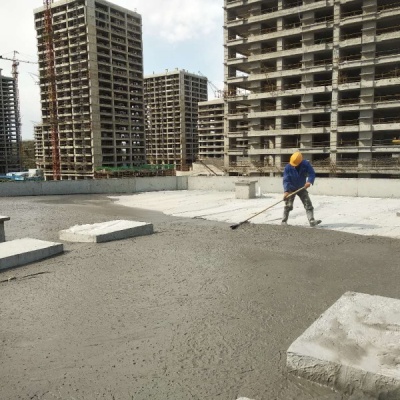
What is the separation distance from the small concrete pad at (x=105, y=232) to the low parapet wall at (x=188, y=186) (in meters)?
10.2

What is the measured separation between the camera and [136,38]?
4828 centimetres

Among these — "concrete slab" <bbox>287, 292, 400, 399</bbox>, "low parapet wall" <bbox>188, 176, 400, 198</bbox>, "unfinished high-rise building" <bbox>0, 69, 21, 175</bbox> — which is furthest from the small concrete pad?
"unfinished high-rise building" <bbox>0, 69, 21, 175</bbox>

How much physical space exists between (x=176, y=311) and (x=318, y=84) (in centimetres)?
3650

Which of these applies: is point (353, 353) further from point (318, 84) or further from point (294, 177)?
point (318, 84)

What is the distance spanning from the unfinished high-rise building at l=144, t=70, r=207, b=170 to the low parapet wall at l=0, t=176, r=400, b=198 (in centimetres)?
3901

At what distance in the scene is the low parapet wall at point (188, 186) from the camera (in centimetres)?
1681

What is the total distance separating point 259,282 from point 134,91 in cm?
4800

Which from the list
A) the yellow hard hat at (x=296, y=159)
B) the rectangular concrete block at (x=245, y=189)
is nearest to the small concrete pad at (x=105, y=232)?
the yellow hard hat at (x=296, y=159)

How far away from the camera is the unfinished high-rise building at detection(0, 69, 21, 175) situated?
63.9 metres

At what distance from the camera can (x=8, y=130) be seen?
64.4 m

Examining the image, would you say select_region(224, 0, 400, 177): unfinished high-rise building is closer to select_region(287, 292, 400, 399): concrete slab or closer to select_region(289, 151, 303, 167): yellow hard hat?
select_region(289, 151, 303, 167): yellow hard hat

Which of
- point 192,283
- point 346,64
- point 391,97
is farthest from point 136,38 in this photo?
point 192,283

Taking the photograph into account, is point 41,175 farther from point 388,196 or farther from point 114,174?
point 388,196

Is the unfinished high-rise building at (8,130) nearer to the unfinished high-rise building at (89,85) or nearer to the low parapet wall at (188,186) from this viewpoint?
the unfinished high-rise building at (89,85)
